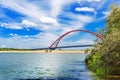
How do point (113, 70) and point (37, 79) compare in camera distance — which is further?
point (37, 79)

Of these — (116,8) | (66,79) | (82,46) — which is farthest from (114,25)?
(82,46)

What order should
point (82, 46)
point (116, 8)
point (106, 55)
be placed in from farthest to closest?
point (82, 46), point (116, 8), point (106, 55)

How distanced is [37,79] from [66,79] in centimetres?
598

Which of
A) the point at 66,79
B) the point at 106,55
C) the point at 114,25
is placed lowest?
the point at 66,79

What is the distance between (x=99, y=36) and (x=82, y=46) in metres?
25.4

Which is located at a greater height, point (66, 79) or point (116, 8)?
point (116, 8)

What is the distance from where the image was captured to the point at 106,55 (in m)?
58.6

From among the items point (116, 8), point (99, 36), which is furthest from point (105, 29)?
point (116, 8)

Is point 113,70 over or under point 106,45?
under

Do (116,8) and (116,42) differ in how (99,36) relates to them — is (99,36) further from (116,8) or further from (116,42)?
(116,42)

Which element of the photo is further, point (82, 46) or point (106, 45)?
point (82, 46)

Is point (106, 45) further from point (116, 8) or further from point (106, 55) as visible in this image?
point (116, 8)

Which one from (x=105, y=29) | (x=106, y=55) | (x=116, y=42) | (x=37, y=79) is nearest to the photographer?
(x=116, y=42)

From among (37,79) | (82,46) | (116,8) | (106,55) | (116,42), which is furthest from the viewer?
(82,46)
